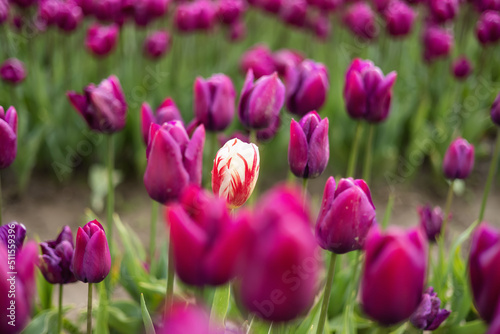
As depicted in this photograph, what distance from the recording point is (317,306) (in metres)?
1.37

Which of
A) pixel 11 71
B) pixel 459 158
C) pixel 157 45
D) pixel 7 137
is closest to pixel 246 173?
pixel 7 137

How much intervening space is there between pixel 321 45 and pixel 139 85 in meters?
1.42

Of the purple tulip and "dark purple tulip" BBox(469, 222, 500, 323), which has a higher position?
the purple tulip

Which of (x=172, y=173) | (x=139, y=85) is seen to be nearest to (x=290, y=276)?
(x=172, y=173)

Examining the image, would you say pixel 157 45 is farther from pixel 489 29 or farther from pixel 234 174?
pixel 234 174

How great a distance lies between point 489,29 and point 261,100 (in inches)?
77.8

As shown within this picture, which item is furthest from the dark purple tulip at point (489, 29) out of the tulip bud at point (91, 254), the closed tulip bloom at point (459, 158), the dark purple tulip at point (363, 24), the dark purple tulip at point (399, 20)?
the tulip bud at point (91, 254)

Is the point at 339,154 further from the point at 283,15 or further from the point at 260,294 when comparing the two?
the point at 260,294

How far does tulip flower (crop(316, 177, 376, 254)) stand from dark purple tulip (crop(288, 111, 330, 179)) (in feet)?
0.81

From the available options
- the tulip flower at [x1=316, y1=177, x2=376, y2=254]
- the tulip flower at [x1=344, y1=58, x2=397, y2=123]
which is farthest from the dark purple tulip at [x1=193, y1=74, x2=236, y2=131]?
the tulip flower at [x1=316, y1=177, x2=376, y2=254]

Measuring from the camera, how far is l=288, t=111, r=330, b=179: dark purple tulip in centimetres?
116

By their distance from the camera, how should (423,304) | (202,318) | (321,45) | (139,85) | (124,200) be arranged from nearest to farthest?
(202,318) < (423,304) < (124,200) < (139,85) < (321,45)

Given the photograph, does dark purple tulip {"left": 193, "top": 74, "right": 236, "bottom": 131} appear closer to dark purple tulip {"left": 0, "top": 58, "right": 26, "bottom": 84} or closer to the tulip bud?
the tulip bud

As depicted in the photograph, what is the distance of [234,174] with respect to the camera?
3.33 feet
